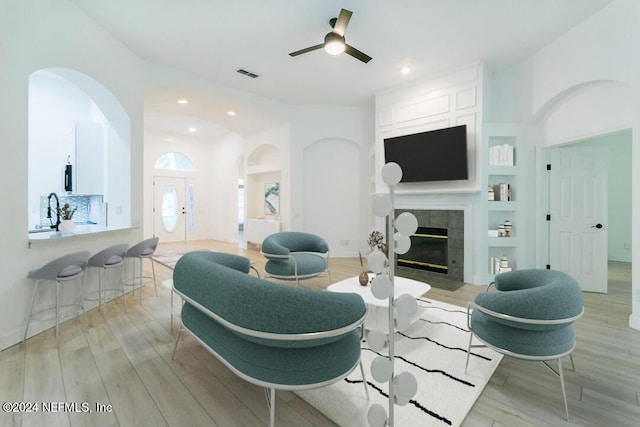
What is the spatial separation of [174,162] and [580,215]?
32.0ft

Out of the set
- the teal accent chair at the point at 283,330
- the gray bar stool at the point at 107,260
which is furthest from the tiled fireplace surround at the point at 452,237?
Answer: the gray bar stool at the point at 107,260

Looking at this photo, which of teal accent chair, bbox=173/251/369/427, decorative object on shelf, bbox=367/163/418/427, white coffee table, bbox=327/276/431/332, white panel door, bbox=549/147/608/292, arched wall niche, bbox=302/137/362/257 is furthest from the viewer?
arched wall niche, bbox=302/137/362/257

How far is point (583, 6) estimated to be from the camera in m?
3.12

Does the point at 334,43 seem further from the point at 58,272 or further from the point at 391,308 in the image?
the point at 58,272

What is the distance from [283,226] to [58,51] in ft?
15.1

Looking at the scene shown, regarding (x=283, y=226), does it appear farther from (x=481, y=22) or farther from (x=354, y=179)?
(x=481, y=22)

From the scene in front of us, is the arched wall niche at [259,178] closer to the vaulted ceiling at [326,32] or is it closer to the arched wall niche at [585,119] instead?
the vaulted ceiling at [326,32]

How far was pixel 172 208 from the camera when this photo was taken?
29.0 feet

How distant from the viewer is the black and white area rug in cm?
169

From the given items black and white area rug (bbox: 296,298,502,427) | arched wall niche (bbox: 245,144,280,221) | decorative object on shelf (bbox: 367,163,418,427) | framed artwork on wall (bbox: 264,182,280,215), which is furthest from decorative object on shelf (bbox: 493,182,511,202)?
framed artwork on wall (bbox: 264,182,280,215)

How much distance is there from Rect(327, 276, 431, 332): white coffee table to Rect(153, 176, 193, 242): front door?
745cm

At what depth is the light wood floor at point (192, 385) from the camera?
168cm

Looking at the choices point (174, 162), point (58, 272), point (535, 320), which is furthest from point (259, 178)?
point (535, 320)

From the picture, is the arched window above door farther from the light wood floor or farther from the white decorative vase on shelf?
the light wood floor
